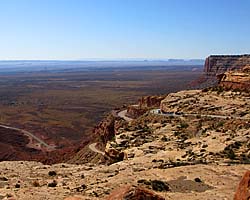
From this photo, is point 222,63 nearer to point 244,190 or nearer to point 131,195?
point 244,190

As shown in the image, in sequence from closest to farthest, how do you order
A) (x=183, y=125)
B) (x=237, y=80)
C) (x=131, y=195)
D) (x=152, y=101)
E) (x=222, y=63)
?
(x=131, y=195) < (x=183, y=125) < (x=237, y=80) < (x=152, y=101) < (x=222, y=63)

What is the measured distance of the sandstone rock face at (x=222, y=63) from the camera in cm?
13085

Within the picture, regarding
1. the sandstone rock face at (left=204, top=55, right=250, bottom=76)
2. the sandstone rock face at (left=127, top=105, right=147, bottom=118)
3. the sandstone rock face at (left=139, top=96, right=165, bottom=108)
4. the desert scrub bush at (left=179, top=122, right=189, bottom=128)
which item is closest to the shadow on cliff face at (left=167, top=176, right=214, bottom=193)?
the desert scrub bush at (left=179, top=122, right=189, bottom=128)

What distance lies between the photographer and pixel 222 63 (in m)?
140

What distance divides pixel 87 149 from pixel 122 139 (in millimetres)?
17164

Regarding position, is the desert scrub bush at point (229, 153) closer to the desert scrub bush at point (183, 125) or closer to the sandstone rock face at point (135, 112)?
the desert scrub bush at point (183, 125)

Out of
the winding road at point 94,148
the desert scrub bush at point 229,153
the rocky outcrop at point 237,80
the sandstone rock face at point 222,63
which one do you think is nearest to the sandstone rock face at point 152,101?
the rocky outcrop at point 237,80

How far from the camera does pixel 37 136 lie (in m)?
86.9

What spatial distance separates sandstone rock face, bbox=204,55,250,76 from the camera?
131 meters

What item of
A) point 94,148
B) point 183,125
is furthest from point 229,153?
A: point 94,148

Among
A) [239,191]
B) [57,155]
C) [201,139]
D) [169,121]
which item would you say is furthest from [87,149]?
[239,191]

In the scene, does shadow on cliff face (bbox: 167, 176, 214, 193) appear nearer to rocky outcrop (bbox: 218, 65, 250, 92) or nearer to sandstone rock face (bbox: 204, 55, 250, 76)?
rocky outcrop (bbox: 218, 65, 250, 92)

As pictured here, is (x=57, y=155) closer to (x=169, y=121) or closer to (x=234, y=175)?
(x=169, y=121)

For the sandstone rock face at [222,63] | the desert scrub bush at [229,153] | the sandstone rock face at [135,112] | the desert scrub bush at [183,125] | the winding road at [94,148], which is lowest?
the winding road at [94,148]
